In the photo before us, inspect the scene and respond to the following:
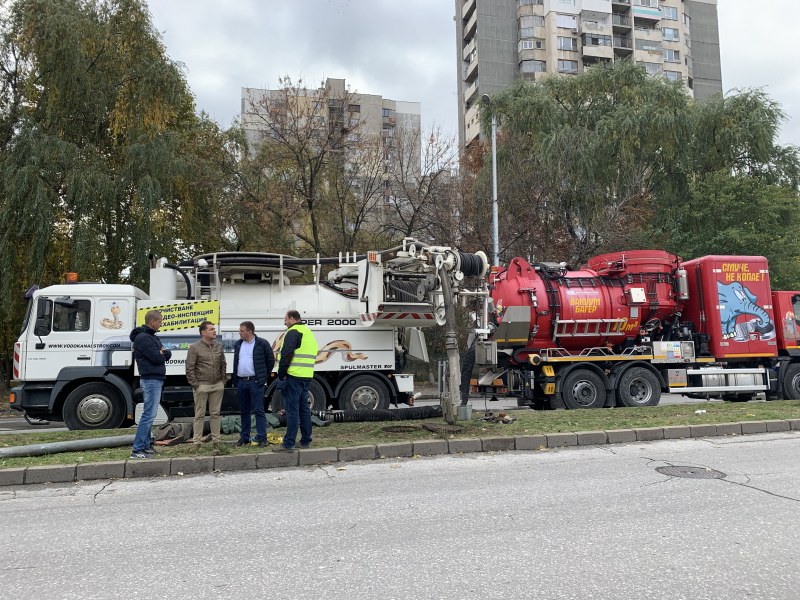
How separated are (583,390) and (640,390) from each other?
145 centimetres

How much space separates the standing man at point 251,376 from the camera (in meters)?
8.27

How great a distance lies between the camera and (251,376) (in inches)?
327

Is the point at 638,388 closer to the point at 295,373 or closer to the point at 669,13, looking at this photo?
the point at 295,373

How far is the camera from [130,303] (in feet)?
37.6

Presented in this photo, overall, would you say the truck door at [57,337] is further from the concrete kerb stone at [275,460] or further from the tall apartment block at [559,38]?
the tall apartment block at [559,38]

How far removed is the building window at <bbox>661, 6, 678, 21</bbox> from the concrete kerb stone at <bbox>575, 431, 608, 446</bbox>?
6680cm

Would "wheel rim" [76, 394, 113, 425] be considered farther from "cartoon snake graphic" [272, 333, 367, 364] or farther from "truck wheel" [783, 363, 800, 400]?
"truck wheel" [783, 363, 800, 400]

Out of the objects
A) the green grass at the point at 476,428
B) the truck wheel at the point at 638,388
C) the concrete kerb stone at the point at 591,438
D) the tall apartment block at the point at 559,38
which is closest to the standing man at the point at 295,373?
the green grass at the point at 476,428

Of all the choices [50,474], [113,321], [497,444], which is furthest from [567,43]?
[50,474]

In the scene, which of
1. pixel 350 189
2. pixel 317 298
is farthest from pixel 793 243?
pixel 317 298

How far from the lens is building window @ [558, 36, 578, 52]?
59.5 m

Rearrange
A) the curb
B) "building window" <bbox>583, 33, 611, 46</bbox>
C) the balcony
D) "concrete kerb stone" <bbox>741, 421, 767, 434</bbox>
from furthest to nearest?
the balcony → "building window" <bbox>583, 33, 611, 46</bbox> → "concrete kerb stone" <bbox>741, 421, 767, 434</bbox> → the curb

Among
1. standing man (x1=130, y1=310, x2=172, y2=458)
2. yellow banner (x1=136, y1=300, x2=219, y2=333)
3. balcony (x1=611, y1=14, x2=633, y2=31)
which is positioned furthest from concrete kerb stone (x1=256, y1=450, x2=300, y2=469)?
balcony (x1=611, y1=14, x2=633, y2=31)

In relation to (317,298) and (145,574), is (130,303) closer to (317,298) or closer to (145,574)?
(317,298)
